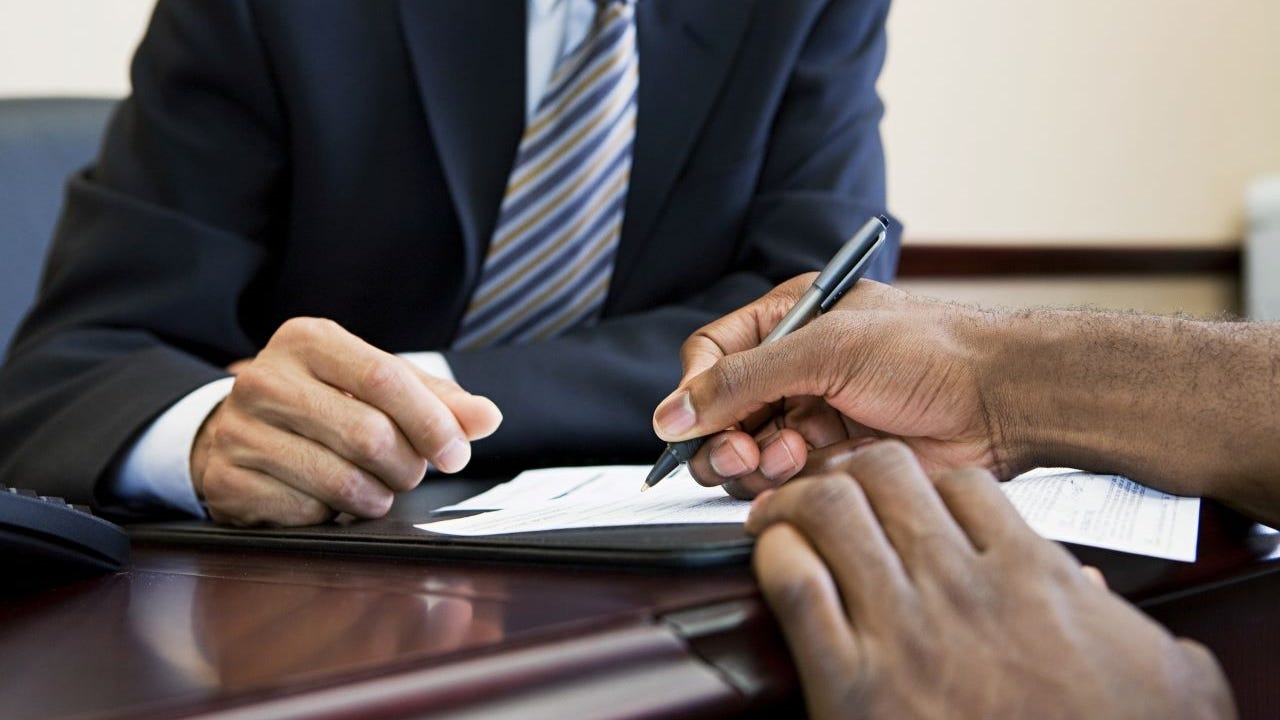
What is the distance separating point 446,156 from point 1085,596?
0.80 meters

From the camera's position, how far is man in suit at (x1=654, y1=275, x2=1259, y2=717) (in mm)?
326

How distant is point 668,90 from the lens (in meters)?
1.11

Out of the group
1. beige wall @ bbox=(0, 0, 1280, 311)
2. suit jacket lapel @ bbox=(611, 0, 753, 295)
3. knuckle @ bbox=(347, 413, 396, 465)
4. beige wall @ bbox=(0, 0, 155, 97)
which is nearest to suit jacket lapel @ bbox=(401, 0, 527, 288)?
suit jacket lapel @ bbox=(611, 0, 753, 295)

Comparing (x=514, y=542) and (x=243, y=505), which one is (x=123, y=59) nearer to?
(x=243, y=505)

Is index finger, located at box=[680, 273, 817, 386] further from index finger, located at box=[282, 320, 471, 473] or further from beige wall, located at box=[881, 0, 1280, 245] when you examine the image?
beige wall, located at box=[881, 0, 1280, 245]

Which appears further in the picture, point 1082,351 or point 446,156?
point 446,156

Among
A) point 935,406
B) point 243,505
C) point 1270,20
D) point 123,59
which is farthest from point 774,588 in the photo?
point 1270,20

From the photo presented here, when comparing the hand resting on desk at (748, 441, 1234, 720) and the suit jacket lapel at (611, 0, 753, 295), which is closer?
the hand resting on desk at (748, 441, 1234, 720)

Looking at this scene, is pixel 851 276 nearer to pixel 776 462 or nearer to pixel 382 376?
pixel 776 462

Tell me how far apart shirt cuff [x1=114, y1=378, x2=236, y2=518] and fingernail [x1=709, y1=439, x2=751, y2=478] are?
0.35 meters

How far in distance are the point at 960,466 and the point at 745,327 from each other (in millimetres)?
161

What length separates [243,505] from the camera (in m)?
0.67

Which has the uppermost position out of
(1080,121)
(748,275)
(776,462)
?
(776,462)

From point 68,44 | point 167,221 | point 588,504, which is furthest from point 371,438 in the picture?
point 68,44
